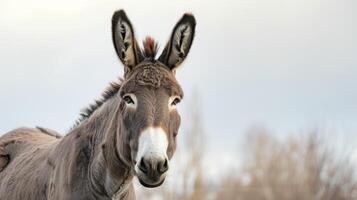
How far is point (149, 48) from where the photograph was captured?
8359 millimetres

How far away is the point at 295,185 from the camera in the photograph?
45125mm

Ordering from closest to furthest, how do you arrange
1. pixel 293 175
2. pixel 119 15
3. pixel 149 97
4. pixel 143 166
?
pixel 143 166
pixel 149 97
pixel 119 15
pixel 293 175

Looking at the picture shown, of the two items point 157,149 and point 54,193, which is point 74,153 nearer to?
point 54,193

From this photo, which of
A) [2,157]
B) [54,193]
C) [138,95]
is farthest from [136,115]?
[2,157]

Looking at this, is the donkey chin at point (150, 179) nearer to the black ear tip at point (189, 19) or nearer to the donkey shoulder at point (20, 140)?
the black ear tip at point (189, 19)

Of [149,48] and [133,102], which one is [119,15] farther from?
[133,102]

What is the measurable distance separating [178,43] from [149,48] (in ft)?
0.91

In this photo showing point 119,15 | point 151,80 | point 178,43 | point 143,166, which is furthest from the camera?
point 178,43

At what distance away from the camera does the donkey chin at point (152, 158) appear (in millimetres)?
7270

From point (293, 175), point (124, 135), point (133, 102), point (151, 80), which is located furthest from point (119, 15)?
point (293, 175)

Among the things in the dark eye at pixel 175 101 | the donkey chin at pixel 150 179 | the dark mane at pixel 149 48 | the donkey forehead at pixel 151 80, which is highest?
the dark mane at pixel 149 48

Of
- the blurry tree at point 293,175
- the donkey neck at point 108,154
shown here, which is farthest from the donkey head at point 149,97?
the blurry tree at point 293,175

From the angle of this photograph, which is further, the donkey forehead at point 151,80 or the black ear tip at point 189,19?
the black ear tip at point 189,19

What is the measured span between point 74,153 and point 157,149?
5.45ft
